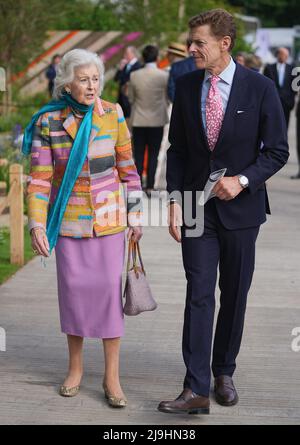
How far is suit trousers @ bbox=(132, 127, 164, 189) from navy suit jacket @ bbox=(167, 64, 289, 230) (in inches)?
326

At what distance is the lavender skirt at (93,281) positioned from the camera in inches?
210

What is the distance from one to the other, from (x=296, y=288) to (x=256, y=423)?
11.2 ft

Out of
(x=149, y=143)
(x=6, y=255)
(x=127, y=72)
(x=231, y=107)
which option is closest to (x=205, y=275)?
(x=231, y=107)

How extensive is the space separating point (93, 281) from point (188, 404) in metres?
0.81

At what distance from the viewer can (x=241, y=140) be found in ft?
16.6

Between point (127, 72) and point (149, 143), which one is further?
point (127, 72)

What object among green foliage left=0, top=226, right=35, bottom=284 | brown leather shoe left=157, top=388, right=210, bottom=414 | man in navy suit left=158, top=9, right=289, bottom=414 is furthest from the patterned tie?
green foliage left=0, top=226, right=35, bottom=284

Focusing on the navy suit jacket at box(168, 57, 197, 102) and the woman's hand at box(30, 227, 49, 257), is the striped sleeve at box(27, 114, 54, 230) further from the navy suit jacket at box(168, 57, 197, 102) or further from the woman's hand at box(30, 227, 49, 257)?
the navy suit jacket at box(168, 57, 197, 102)

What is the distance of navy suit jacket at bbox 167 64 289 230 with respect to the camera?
505 centimetres

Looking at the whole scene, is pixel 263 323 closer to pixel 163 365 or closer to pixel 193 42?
pixel 163 365

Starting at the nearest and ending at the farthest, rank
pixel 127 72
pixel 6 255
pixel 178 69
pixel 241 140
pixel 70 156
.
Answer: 1. pixel 241 140
2. pixel 70 156
3. pixel 6 255
4. pixel 178 69
5. pixel 127 72

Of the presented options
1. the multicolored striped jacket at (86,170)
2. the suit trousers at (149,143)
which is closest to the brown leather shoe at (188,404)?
the multicolored striped jacket at (86,170)

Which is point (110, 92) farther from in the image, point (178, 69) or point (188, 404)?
point (188, 404)

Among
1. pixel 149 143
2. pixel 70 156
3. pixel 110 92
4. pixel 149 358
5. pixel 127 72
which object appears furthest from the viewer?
pixel 110 92
